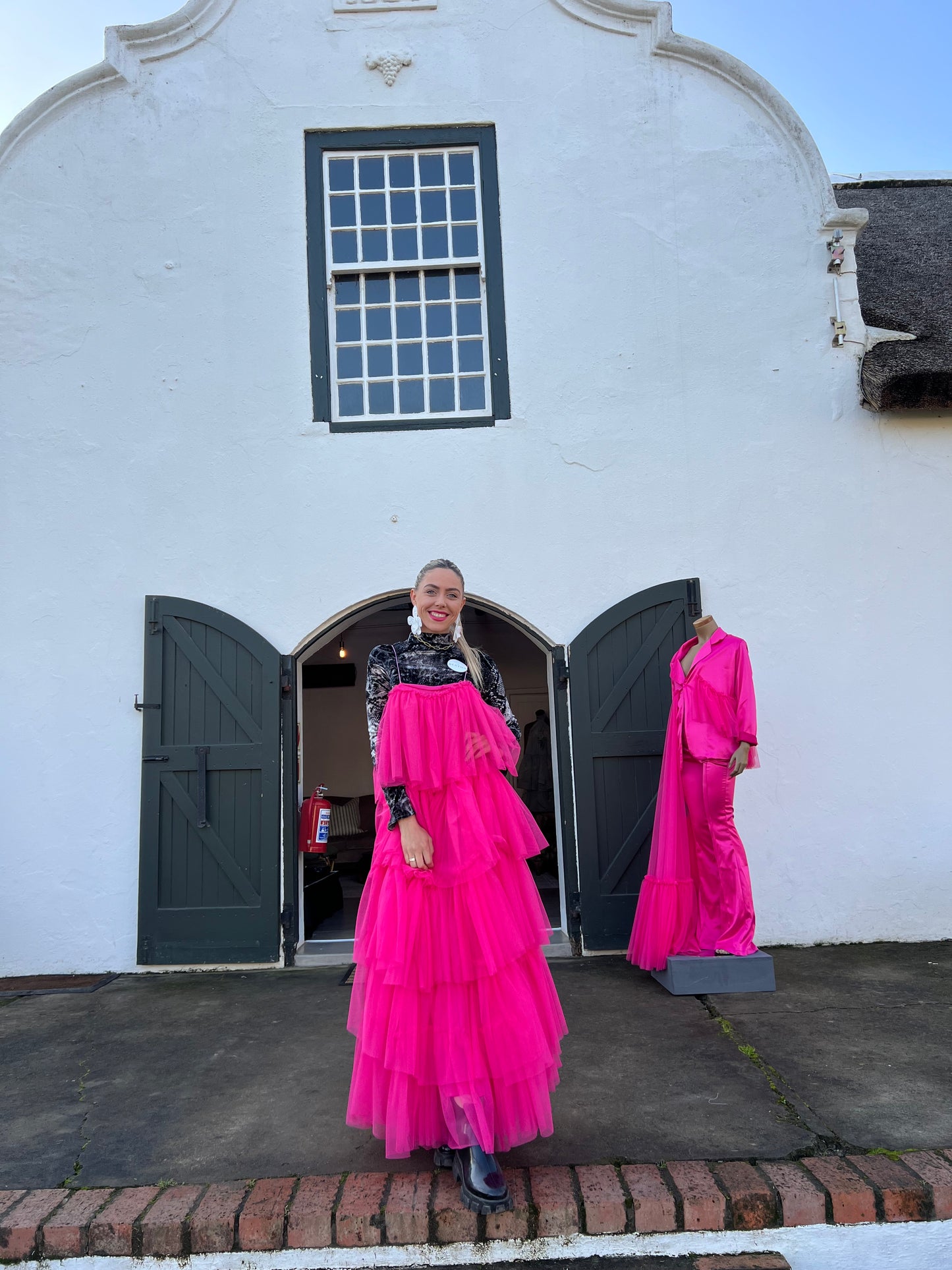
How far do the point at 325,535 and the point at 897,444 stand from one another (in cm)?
382

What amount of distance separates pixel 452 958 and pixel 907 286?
20.6ft

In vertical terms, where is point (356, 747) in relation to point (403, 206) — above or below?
below

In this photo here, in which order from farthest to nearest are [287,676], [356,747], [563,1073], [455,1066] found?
[356,747] → [287,676] → [563,1073] → [455,1066]

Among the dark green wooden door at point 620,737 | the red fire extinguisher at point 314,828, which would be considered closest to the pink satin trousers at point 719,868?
the dark green wooden door at point 620,737

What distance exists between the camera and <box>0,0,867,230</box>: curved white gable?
5.75 meters

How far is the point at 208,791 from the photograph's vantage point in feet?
17.6

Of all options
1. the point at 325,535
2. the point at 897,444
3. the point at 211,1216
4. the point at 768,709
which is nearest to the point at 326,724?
the point at 325,535

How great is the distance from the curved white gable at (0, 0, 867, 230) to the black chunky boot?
582cm

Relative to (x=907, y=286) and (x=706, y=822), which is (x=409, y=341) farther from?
(x=907, y=286)

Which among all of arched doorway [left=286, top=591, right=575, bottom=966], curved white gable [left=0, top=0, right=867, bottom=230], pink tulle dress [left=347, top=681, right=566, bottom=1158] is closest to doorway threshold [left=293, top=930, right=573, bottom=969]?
arched doorway [left=286, top=591, right=575, bottom=966]

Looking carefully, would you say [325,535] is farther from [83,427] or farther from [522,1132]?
[522,1132]

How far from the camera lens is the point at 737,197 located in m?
5.80

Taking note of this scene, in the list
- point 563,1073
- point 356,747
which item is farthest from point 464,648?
point 356,747

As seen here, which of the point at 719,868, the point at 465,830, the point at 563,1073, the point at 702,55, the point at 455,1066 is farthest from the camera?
the point at 702,55
